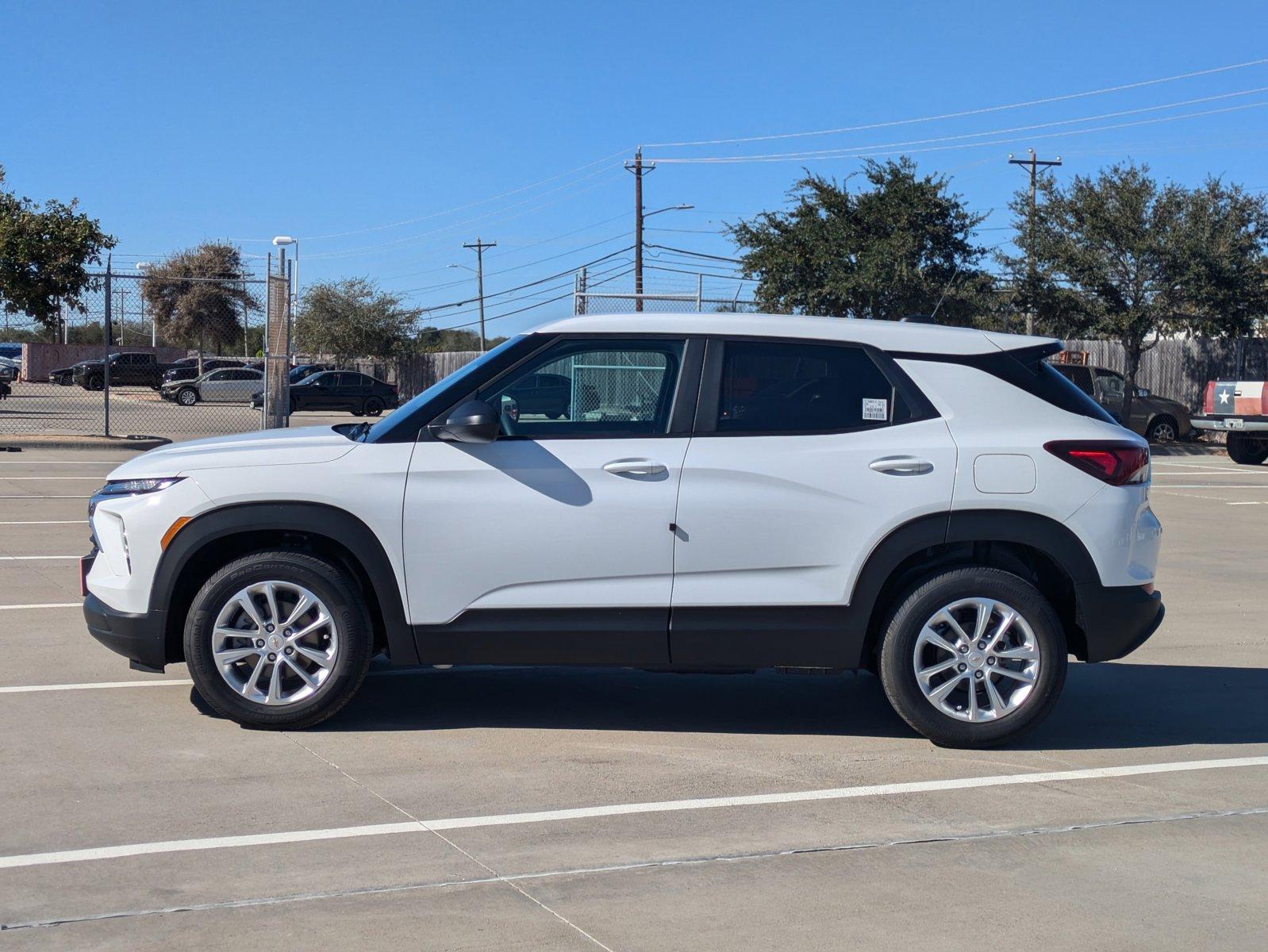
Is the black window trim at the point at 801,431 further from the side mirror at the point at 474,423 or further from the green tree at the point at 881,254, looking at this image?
the green tree at the point at 881,254

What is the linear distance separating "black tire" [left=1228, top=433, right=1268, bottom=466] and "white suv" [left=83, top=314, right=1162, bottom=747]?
22.3m

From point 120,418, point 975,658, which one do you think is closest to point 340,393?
point 120,418

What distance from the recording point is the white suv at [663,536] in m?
5.71

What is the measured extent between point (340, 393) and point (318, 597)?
3777cm

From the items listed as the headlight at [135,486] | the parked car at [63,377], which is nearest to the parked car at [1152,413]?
the headlight at [135,486]

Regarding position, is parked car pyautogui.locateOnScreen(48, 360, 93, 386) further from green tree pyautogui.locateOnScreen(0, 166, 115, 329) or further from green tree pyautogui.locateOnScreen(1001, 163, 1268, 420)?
green tree pyautogui.locateOnScreen(1001, 163, 1268, 420)

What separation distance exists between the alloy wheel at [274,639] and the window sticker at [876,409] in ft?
8.17

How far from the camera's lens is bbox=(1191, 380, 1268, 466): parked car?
24.8 metres

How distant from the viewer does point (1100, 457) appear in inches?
229

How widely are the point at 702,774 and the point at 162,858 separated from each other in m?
2.14

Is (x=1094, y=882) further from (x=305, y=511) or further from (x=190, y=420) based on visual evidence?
(x=190, y=420)

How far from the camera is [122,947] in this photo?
12.3 feet

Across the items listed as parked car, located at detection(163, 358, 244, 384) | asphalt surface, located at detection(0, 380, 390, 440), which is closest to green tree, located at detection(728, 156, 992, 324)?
asphalt surface, located at detection(0, 380, 390, 440)

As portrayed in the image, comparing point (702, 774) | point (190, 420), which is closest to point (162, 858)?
point (702, 774)
